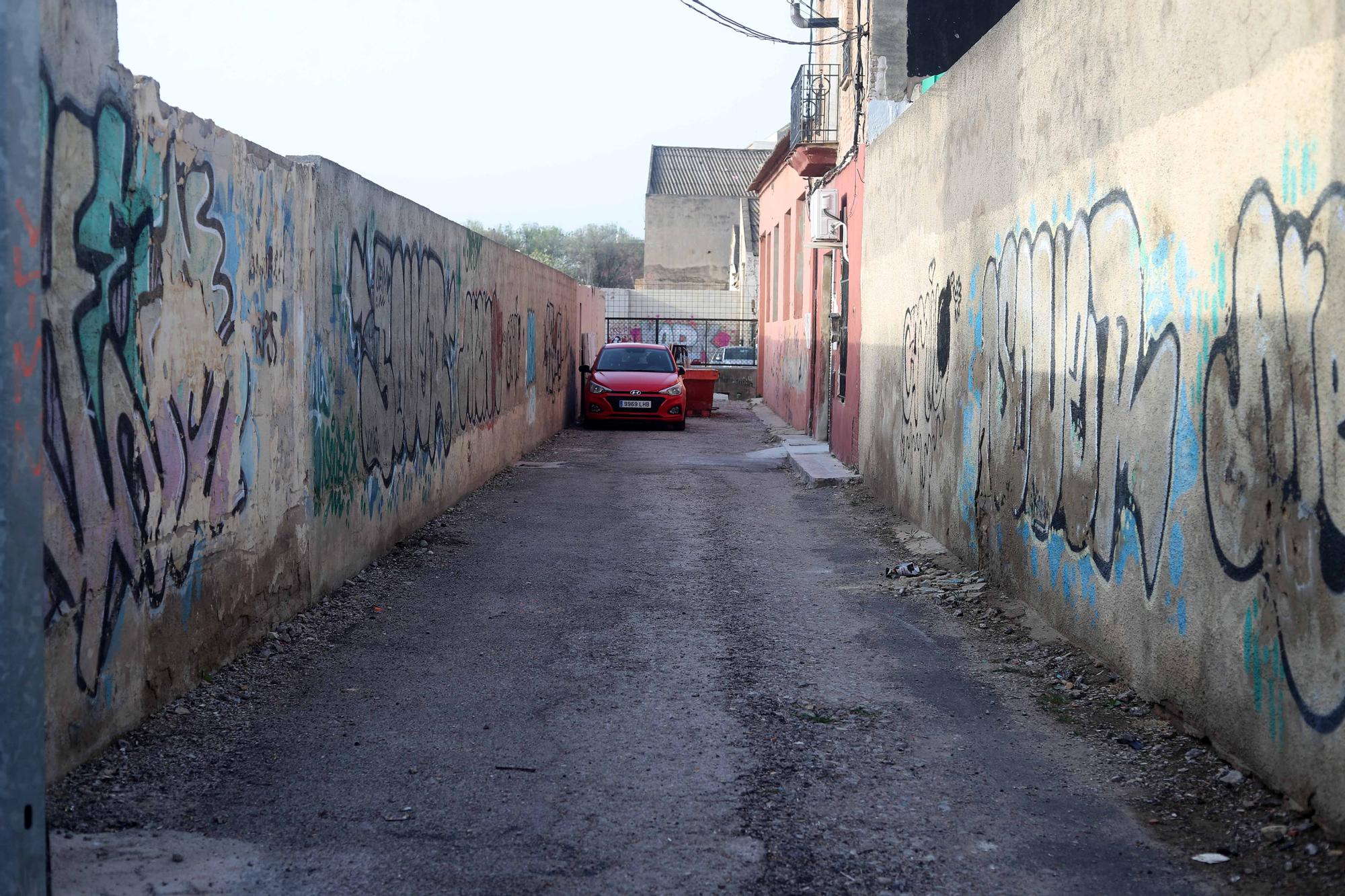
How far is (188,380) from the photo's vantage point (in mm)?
5246

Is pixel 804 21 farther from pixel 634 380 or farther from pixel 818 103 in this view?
pixel 634 380

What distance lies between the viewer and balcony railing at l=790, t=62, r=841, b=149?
61.6 feet

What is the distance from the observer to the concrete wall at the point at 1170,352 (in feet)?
12.9

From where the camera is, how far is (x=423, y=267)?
989 cm

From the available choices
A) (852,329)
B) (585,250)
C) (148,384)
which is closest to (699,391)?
(852,329)

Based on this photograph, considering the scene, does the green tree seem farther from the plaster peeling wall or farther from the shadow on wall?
the shadow on wall

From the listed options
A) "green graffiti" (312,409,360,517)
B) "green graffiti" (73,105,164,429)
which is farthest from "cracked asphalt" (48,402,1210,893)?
"green graffiti" (73,105,164,429)

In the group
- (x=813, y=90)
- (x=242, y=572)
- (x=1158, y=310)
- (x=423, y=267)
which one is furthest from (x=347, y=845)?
(x=813, y=90)

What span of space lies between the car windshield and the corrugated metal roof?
139 feet

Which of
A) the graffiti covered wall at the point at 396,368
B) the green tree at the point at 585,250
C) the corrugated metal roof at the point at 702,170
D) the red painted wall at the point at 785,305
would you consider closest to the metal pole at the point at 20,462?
the graffiti covered wall at the point at 396,368

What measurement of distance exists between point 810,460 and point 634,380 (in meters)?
6.56

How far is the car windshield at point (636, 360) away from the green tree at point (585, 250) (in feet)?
214

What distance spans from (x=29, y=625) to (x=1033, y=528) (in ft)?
17.6

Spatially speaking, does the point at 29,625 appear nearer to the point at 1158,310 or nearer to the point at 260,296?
the point at 260,296
